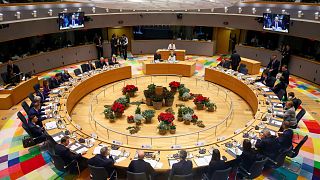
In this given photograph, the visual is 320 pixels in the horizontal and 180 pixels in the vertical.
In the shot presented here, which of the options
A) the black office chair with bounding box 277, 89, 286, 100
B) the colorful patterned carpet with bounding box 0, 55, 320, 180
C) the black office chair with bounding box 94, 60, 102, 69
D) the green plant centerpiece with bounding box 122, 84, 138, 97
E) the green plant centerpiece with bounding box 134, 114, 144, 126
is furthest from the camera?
the black office chair with bounding box 94, 60, 102, 69

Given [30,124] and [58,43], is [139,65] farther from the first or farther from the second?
[30,124]

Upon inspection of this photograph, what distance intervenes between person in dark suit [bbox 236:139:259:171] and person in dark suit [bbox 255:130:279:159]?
0.42m

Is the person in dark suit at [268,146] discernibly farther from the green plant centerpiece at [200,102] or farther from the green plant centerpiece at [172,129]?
the green plant centerpiece at [200,102]

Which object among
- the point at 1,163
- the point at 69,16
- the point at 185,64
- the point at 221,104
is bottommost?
the point at 1,163

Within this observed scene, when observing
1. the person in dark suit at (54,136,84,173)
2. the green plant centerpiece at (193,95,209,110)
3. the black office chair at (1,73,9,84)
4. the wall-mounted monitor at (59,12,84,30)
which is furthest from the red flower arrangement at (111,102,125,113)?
the wall-mounted monitor at (59,12,84,30)

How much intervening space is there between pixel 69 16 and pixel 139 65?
533cm

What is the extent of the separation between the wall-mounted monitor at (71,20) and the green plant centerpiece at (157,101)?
27.1 feet

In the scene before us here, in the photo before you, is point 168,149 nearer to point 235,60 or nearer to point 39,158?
point 39,158

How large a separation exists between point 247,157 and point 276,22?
11.3m

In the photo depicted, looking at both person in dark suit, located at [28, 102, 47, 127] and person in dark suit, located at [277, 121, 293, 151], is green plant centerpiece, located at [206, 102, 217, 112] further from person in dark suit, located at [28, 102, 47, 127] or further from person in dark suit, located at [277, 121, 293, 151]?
person in dark suit, located at [28, 102, 47, 127]

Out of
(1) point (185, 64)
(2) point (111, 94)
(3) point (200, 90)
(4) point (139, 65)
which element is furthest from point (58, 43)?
(3) point (200, 90)

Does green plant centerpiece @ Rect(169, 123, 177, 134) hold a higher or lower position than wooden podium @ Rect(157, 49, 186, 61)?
lower

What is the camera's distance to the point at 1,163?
28.4 ft

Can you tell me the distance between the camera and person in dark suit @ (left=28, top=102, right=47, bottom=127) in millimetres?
9398
